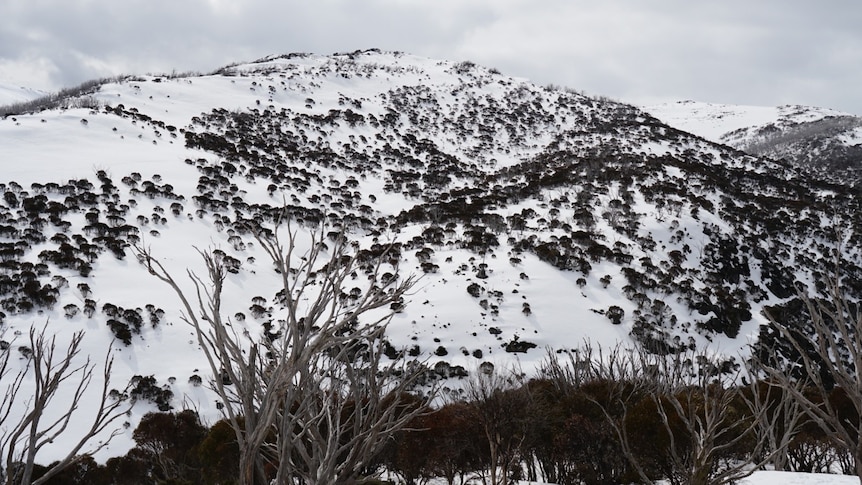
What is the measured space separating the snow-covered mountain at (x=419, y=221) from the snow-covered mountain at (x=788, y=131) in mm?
28846

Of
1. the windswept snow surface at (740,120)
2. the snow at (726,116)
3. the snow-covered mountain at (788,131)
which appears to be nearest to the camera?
the snow-covered mountain at (788,131)

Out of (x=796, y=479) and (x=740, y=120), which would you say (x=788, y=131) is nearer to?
(x=740, y=120)

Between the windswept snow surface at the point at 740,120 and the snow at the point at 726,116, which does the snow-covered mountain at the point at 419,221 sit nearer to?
the windswept snow surface at the point at 740,120

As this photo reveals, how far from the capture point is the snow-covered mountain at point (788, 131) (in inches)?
3078

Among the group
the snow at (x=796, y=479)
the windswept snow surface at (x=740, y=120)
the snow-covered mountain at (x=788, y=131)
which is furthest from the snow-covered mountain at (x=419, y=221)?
the windswept snow surface at (x=740, y=120)

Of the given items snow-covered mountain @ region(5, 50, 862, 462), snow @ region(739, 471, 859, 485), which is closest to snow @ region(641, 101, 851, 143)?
snow-covered mountain @ region(5, 50, 862, 462)

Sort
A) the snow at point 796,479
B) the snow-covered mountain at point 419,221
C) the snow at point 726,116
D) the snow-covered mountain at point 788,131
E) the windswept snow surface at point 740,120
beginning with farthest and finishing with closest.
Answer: the snow at point 726,116 < the windswept snow surface at point 740,120 < the snow-covered mountain at point 788,131 < the snow-covered mountain at point 419,221 < the snow at point 796,479

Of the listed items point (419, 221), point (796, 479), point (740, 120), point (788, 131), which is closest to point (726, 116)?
point (740, 120)

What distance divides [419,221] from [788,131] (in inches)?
4008

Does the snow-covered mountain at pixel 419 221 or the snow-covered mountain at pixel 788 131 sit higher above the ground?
the snow-covered mountain at pixel 788 131

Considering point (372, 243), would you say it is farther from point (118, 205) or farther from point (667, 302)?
point (667, 302)

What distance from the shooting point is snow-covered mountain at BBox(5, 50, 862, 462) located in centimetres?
2525

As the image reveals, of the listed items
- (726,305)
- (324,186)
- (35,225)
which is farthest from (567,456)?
(324,186)

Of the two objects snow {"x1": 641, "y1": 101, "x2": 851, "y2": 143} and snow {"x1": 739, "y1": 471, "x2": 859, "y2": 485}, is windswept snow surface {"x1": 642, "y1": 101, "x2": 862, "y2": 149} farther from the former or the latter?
snow {"x1": 739, "y1": 471, "x2": 859, "y2": 485}
